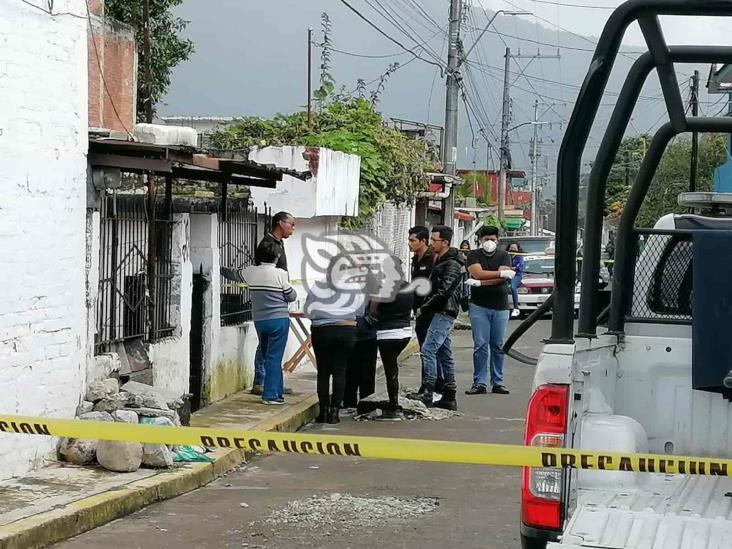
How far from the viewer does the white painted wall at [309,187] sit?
16.5 metres

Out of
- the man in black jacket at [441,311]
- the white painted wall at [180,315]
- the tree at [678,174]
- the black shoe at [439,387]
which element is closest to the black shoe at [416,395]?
the man in black jacket at [441,311]

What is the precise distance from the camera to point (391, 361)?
39.8ft

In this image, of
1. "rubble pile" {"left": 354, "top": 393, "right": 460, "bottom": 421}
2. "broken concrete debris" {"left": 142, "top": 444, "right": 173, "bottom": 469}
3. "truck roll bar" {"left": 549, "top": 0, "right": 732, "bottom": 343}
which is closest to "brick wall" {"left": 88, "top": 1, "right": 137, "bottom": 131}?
"rubble pile" {"left": 354, "top": 393, "right": 460, "bottom": 421}

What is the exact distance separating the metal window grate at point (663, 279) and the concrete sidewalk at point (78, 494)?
11.7 ft

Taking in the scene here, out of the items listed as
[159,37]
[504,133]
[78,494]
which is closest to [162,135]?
[78,494]

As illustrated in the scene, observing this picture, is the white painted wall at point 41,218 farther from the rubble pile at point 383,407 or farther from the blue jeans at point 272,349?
the rubble pile at point 383,407

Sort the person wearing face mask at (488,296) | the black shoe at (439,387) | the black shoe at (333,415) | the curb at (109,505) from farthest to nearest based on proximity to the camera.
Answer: the person wearing face mask at (488,296), the black shoe at (439,387), the black shoe at (333,415), the curb at (109,505)

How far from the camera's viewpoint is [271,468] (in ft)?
31.6

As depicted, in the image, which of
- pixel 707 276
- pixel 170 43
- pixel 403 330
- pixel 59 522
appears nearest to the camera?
pixel 707 276

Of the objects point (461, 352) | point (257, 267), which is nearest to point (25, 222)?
point (257, 267)

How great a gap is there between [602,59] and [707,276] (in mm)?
1081

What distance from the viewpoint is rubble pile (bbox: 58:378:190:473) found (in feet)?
27.9

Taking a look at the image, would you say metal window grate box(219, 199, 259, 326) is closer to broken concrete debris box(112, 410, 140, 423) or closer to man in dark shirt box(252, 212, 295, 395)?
man in dark shirt box(252, 212, 295, 395)

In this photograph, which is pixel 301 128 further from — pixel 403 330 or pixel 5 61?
pixel 5 61
